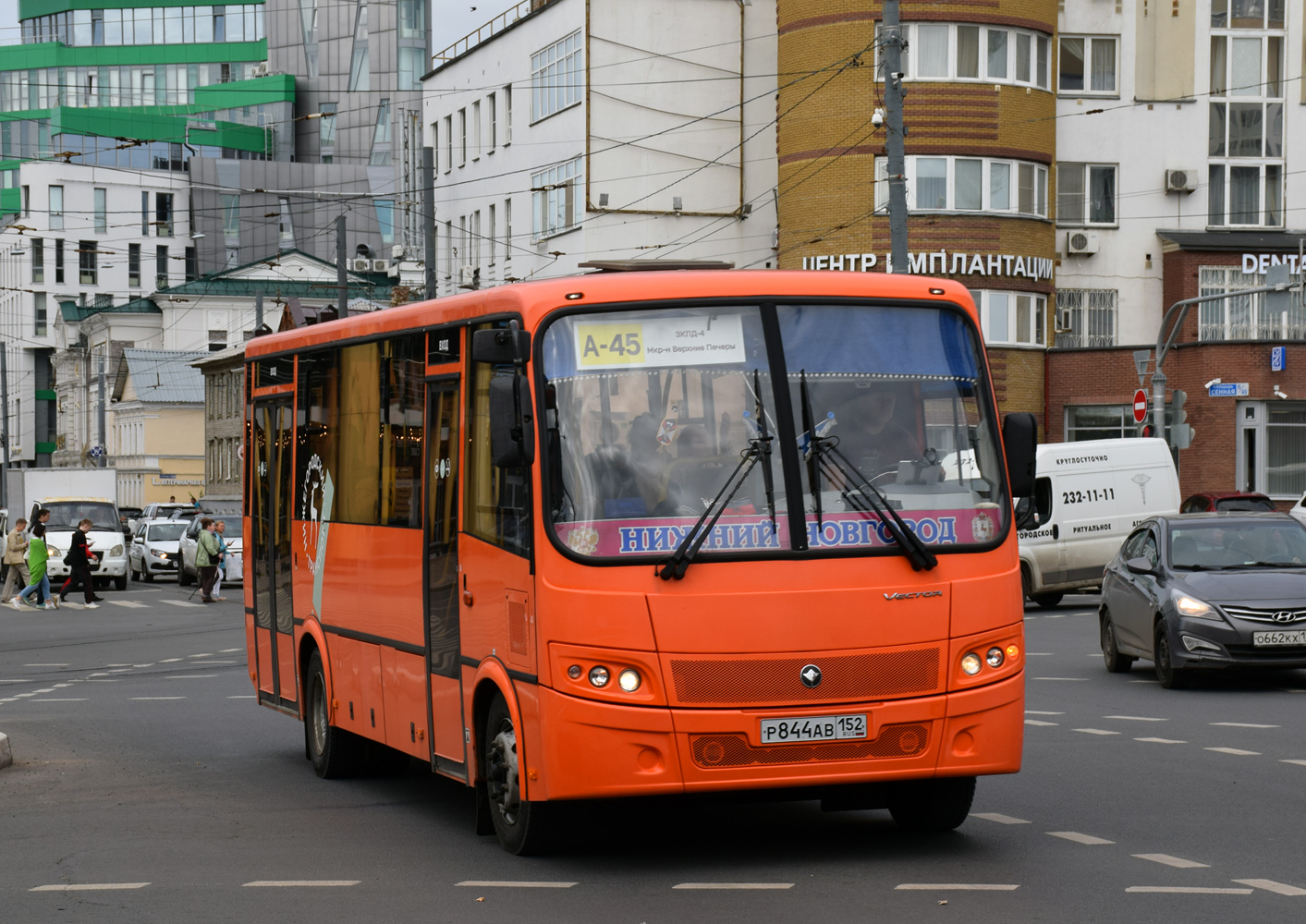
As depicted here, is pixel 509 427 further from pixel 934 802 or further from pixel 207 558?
pixel 207 558

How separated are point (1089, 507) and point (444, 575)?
2178cm

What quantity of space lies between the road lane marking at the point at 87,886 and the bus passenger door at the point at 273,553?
469cm

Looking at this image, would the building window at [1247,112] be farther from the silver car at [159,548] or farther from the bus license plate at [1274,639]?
the bus license plate at [1274,639]

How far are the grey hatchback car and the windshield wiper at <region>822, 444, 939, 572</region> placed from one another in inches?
358

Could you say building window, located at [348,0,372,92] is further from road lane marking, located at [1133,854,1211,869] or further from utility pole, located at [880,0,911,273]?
road lane marking, located at [1133,854,1211,869]

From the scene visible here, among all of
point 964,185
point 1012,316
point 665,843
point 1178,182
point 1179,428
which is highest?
point 1178,182

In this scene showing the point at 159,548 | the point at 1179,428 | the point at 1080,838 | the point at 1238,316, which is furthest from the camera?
the point at 1238,316

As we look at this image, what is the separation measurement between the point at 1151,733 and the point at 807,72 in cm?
3766

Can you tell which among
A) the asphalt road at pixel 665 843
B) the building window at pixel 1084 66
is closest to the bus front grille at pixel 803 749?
the asphalt road at pixel 665 843

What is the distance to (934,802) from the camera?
31.9 ft

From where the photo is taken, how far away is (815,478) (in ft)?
29.5

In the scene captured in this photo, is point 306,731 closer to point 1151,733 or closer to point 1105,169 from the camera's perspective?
point 1151,733

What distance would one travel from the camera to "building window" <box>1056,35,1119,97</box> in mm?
55719

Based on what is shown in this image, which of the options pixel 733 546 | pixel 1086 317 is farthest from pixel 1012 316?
→ pixel 733 546
